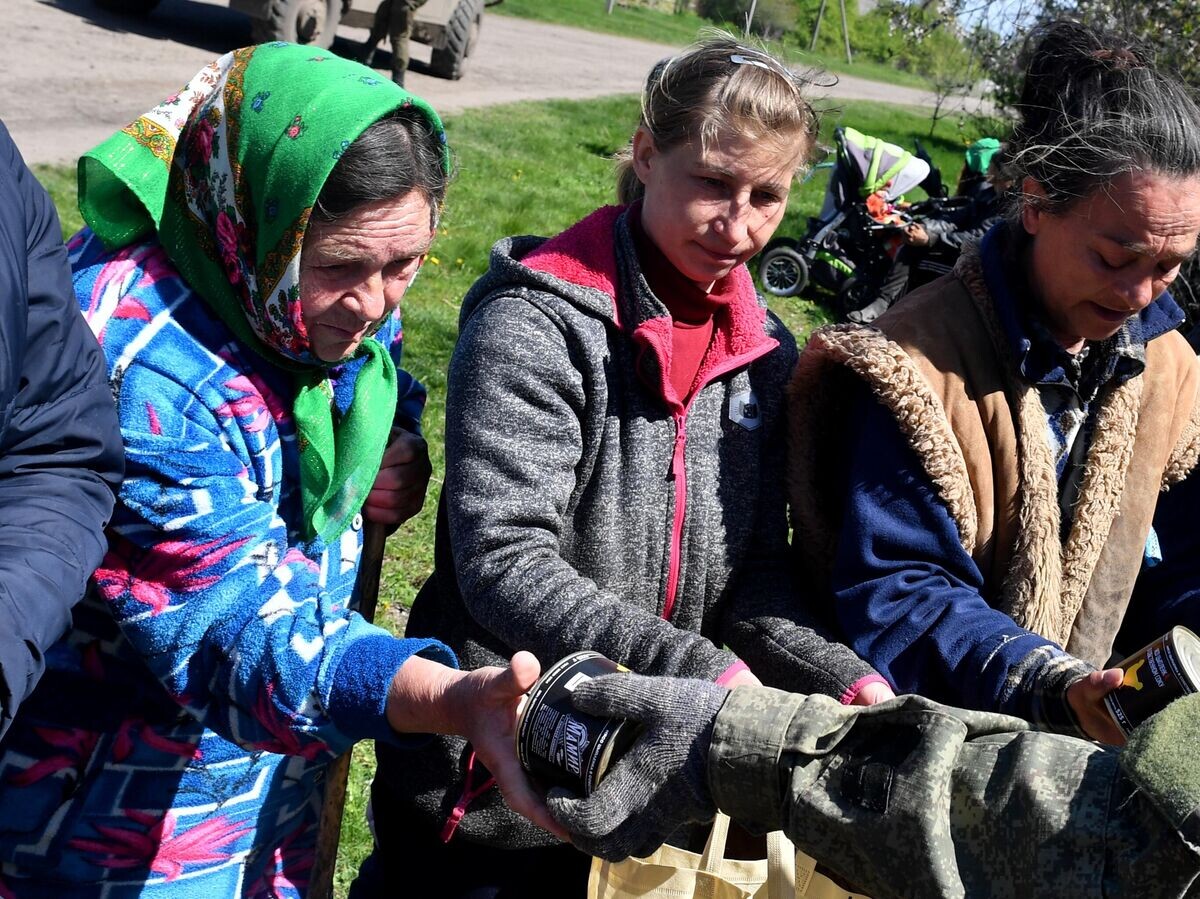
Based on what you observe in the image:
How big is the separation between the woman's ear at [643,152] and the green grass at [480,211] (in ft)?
1.03

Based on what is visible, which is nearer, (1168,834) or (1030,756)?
(1168,834)

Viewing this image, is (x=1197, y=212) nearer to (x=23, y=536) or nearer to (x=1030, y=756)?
(x=1030, y=756)

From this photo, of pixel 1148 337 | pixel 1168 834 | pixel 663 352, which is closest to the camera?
pixel 1168 834

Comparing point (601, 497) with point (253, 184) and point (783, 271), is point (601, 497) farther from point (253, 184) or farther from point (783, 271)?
point (783, 271)

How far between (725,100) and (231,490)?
1.03 metres

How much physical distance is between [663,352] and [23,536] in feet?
3.29

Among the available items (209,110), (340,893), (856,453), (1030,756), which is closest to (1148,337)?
(856,453)

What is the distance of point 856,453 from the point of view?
7.17ft

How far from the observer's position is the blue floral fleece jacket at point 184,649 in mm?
1714

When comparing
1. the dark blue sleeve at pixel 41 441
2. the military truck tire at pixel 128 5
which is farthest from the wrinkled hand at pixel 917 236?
the military truck tire at pixel 128 5

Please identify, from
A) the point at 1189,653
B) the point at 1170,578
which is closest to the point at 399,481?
the point at 1189,653

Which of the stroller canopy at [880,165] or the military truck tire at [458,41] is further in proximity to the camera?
the military truck tire at [458,41]

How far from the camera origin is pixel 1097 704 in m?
1.91

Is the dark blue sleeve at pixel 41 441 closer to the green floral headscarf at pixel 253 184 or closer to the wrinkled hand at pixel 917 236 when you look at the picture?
the green floral headscarf at pixel 253 184
